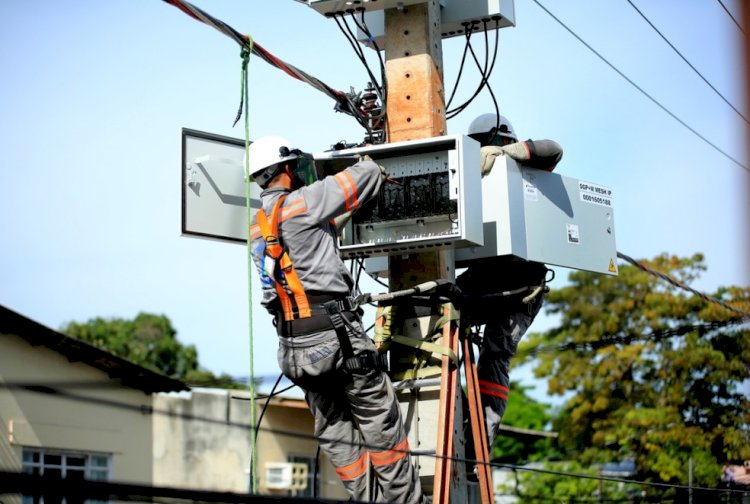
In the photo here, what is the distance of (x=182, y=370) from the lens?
42.8 meters

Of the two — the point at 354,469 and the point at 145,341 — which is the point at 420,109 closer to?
the point at 354,469

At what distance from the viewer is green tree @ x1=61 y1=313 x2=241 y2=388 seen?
4297 centimetres

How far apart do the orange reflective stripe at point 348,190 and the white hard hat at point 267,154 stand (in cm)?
A: 36

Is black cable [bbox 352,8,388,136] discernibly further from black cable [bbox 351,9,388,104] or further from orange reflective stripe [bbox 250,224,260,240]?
orange reflective stripe [bbox 250,224,260,240]

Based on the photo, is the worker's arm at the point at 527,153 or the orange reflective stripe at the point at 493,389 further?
the orange reflective stripe at the point at 493,389

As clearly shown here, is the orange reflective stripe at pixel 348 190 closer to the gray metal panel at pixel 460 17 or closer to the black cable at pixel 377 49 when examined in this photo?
the black cable at pixel 377 49

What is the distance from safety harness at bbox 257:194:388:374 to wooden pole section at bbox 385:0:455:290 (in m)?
0.92

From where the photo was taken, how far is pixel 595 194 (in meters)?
7.45

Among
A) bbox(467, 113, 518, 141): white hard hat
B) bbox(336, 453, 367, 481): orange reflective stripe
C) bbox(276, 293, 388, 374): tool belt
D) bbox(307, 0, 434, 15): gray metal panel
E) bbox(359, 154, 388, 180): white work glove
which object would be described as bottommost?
bbox(336, 453, 367, 481): orange reflective stripe

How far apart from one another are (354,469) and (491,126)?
243cm

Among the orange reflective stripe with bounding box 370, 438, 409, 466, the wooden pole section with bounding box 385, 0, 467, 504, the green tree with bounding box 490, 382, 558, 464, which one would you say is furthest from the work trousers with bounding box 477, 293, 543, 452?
the green tree with bounding box 490, 382, 558, 464

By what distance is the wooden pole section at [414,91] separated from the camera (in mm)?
6809

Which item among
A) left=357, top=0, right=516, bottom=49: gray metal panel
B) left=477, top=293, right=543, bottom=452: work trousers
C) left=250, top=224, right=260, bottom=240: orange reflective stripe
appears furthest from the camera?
left=357, top=0, right=516, bottom=49: gray metal panel

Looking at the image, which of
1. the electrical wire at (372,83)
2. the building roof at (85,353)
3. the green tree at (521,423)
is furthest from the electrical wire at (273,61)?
the green tree at (521,423)
